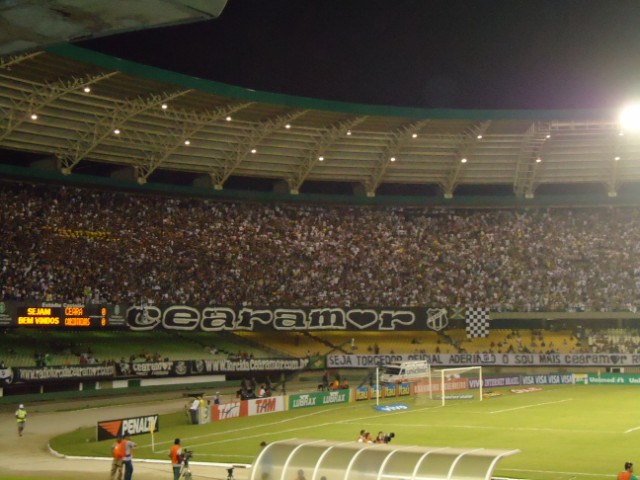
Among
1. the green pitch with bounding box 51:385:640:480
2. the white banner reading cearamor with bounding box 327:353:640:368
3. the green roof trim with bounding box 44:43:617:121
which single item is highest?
the green roof trim with bounding box 44:43:617:121

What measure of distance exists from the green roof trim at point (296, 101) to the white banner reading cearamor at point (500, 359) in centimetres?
1840

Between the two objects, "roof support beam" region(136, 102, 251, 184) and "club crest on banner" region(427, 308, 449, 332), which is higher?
"roof support beam" region(136, 102, 251, 184)

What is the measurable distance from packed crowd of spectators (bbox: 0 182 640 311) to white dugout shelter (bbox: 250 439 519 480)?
38.9 meters

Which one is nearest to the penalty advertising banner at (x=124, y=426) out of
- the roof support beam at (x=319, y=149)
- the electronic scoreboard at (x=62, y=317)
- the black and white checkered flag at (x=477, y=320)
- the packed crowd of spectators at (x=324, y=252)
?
the electronic scoreboard at (x=62, y=317)

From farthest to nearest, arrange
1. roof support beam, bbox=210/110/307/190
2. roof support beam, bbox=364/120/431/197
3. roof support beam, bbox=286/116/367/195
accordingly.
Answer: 1. roof support beam, bbox=364/120/431/197
2. roof support beam, bbox=286/116/367/195
3. roof support beam, bbox=210/110/307/190

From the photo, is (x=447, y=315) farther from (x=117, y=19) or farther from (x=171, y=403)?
(x=117, y=19)

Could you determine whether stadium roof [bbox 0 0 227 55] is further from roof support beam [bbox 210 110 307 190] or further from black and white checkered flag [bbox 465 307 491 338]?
black and white checkered flag [bbox 465 307 491 338]

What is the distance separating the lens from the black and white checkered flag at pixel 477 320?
209 ft

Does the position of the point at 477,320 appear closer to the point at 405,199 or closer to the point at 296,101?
the point at 405,199

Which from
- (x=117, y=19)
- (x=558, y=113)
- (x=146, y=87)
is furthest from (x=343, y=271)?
(x=117, y=19)

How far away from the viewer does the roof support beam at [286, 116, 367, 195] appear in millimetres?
56969

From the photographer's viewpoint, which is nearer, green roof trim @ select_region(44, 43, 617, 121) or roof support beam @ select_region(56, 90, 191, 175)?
green roof trim @ select_region(44, 43, 617, 121)

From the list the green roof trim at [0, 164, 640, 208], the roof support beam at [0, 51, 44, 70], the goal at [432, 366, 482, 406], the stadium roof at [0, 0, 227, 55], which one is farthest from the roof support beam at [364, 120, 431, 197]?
the stadium roof at [0, 0, 227, 55]

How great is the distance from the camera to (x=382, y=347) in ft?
218
